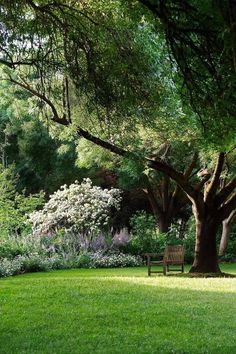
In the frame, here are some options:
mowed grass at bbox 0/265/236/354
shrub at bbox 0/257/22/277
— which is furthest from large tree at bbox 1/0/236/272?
shrub at bbox 0/257/22/277

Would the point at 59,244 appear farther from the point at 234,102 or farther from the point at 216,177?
the point at 234,102

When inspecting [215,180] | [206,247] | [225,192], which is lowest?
[206,247]

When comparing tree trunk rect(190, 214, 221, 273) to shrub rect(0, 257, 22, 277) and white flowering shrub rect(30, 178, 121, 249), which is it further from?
white flowering shrub rect(30, 178, 121, 249)

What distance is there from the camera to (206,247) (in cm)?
1691

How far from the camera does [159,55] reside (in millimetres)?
7543

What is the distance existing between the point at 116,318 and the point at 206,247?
29.5 ft

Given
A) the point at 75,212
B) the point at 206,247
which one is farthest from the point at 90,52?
the point at 75,212

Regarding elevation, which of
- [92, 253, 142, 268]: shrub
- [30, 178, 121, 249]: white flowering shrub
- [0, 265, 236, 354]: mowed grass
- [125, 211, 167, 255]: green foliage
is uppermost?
[30, 178, 121, 249]: white flowering shrub

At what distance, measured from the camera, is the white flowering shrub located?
2344 cm

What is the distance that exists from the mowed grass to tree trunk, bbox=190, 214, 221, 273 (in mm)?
3972

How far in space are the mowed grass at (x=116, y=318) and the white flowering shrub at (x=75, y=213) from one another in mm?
10600

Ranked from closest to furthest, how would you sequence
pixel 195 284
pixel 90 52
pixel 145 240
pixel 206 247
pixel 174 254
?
pixel 90 52
pixel 195 284
pixel 206 247
pixel 174 254
pixel 145 240

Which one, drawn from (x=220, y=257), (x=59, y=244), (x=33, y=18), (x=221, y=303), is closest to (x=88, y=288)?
(x=221, y=303)

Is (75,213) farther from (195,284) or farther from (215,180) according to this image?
(195,284)
